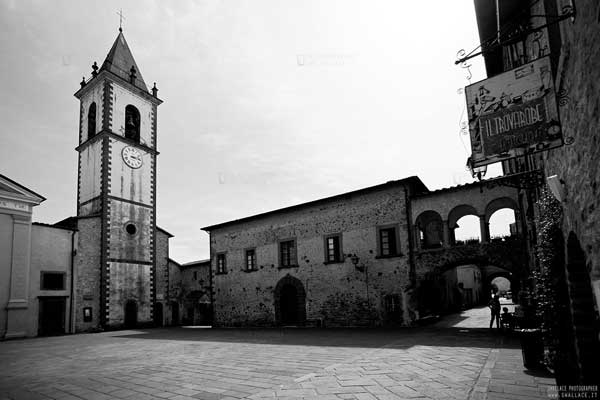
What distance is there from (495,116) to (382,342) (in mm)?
8721

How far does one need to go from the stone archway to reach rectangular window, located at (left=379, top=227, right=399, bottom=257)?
5073 mm

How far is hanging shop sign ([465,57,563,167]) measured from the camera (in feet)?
15.5

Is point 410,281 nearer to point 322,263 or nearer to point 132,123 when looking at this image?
point 322,263

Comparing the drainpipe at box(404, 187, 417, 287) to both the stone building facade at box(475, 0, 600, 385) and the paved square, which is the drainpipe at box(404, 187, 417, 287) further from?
the stone building facade at box(475, 0, 600, 385)

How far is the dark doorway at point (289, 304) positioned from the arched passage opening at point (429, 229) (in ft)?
24.5

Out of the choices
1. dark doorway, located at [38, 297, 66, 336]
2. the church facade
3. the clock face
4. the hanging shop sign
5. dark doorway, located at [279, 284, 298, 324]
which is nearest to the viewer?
the hanging shop sign

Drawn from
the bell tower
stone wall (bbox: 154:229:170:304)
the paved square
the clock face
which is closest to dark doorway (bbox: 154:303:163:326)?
stone wall (bbox: 154:229:170:304)

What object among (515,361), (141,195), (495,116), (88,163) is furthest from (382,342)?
(88,163)

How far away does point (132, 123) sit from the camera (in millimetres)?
27875

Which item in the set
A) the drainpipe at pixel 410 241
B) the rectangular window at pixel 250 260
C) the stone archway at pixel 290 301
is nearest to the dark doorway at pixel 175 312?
the rectangular window at pixel 250 260

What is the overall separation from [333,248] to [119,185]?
15229 millimetres

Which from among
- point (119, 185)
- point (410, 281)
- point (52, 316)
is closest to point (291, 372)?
point (410, 281)

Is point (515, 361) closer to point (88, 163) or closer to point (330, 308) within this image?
point (330, 308)

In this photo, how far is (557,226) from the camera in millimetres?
6551
